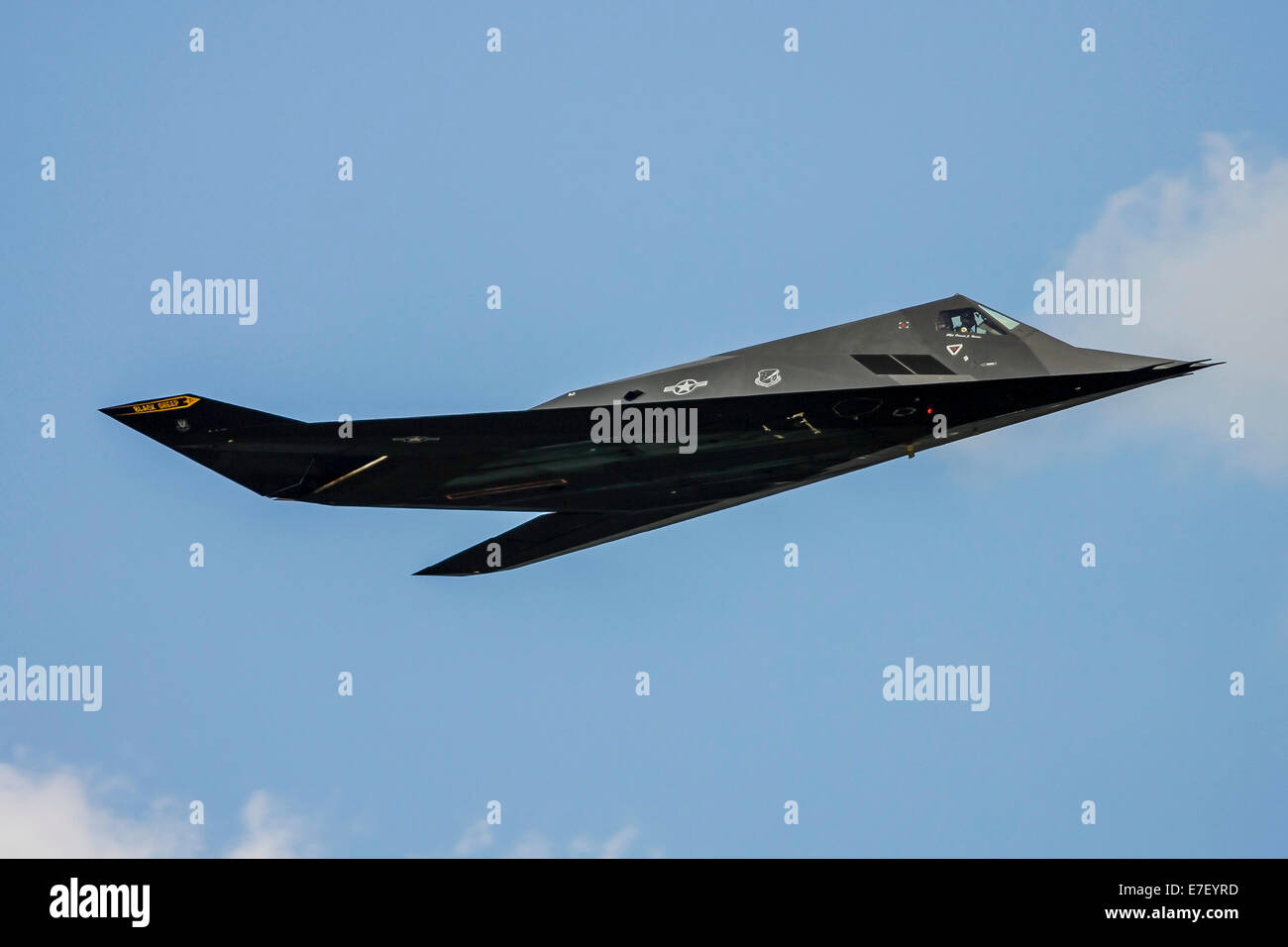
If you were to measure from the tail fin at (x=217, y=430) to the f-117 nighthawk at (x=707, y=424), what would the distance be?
2 centimetres

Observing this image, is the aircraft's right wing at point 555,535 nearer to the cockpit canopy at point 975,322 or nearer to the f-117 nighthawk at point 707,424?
the f-117 nighthawk at point 707,424

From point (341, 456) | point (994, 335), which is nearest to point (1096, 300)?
point (994, 335)

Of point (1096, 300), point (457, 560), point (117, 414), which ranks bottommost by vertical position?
point (457, 560)

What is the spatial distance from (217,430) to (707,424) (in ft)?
21.2

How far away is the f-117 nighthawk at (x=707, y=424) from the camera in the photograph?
2212 centimetres

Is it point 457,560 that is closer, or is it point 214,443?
point 214,443

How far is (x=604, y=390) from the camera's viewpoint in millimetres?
22594

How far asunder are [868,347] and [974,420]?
5.40ft

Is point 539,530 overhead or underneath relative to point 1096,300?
underneath

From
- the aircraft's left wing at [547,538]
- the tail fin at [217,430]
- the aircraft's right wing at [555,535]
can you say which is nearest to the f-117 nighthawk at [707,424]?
the tail fin at [217,430]

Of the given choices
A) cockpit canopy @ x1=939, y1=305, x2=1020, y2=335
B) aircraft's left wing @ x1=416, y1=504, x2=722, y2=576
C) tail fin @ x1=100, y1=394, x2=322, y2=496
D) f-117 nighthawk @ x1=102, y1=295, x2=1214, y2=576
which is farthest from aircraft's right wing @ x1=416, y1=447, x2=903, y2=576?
cockpit canopy @ x1=939, y1=305, x2=1020, y2=335

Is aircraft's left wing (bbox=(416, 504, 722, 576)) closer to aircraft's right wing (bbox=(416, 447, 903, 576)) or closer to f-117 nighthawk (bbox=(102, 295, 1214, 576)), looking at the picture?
aircraft's right wing (bbox=(416, 447, 903, 576))
